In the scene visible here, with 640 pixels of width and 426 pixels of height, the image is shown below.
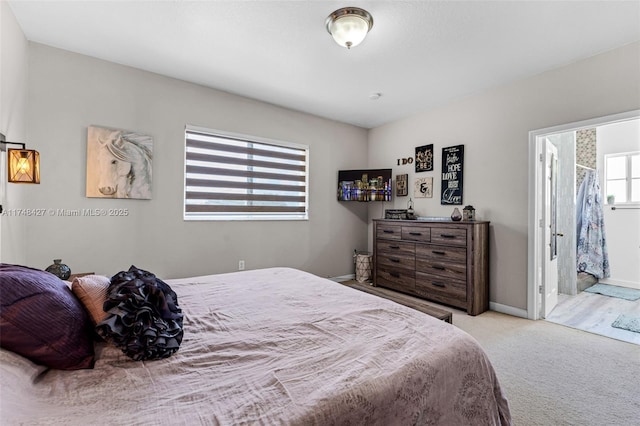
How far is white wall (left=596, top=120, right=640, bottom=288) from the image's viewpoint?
14.1 ft

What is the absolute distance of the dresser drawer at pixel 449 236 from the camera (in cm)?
327

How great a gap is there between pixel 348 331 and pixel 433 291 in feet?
8.82

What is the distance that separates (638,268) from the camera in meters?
4.23

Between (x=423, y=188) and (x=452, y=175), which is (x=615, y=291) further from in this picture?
(x=423, y=188)

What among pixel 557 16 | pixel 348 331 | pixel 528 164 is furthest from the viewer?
pixel 528 164

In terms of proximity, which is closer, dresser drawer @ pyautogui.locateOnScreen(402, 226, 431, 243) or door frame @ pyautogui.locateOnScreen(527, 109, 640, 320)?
door frame @ pyautogui.locateOnScreen(527, 109, 640, 320)

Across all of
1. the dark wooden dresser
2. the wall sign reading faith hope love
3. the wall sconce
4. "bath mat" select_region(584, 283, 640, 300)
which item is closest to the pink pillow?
the wall sconce

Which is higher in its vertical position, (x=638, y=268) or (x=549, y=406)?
(x=638, y=268)

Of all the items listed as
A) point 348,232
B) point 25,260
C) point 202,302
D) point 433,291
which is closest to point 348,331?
point 202,302

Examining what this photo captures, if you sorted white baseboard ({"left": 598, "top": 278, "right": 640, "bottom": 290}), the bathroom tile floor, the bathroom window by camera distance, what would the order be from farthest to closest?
the bathroom window < white baseboard ({"left": 598, "top": 278, "right": 640, "bottom": 290}) < the bathroom tile floor

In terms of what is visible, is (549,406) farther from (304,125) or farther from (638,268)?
(638,268)

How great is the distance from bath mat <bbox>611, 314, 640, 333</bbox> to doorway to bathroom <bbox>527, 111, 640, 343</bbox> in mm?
92

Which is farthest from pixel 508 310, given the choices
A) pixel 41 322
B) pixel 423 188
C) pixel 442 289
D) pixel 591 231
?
pixel 41 322

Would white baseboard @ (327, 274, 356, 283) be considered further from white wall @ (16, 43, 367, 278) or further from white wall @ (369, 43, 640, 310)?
white wall @ (369, 43, 640, 310)
